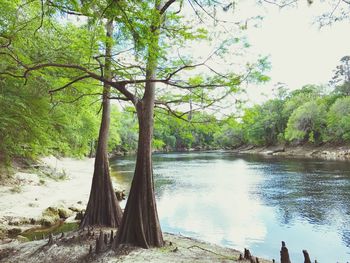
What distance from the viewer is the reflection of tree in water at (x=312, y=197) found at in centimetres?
1241

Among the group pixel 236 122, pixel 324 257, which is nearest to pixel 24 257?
pixel 236 122

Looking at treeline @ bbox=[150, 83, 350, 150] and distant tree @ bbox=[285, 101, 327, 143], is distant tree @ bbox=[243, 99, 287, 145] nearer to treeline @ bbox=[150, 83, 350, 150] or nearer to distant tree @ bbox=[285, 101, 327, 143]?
treeline @ bbox=[150, 83, 350, 150]

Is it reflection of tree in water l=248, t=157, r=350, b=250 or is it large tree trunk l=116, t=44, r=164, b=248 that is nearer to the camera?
large tree trunk l=116, t=44, r=164, b=248

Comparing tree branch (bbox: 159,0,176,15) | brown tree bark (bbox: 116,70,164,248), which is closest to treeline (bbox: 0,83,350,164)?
brown tree bark (bbox: 116,70,164,248)

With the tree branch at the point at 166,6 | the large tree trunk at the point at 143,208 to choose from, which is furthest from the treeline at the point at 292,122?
the tree branch at the point at 166,6

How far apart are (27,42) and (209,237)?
838 centimetres

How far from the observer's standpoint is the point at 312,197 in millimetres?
16125

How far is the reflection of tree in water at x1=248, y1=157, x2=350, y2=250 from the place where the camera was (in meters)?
12.4

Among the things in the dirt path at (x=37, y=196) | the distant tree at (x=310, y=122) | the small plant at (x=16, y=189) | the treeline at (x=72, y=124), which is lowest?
the dirt path at (x=37, y=196)

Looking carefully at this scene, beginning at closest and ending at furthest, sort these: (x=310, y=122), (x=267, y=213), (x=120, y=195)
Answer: (x=267, y=213) < (x=120, y=195) < (x=310, y=122)

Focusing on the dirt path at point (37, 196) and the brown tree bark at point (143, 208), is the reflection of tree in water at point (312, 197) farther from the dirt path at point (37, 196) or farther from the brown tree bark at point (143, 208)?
the dirt path at point (37, 196)

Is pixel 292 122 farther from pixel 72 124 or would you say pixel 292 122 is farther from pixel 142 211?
pixel 142 211

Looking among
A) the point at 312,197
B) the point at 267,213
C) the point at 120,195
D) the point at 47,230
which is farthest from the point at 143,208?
the point at 312,197

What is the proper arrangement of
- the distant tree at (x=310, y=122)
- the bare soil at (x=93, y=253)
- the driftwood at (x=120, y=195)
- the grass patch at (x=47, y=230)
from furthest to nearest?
the distant tree at (x=310, y=122)
the driftwood at (x=120, y=195)
the grass patch at (x=47, y=230)
the bare soil at (x=93, y=253)
